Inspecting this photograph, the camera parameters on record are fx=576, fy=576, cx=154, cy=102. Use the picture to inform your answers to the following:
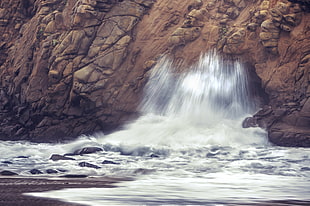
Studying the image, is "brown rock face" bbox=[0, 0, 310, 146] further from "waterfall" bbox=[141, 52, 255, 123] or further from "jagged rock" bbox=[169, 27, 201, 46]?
"waterfall" bbox=[141, 52, 255, 123]

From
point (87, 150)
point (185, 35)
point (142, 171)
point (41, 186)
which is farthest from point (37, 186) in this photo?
point (185, 35)

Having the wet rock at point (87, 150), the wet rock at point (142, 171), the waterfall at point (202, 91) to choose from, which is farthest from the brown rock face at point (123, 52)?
the wet rock at point (142, 171)

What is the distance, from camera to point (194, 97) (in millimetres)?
22469

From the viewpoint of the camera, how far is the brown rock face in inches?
842

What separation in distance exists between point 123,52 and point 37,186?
1212cm

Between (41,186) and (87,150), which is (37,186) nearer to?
(41,186)

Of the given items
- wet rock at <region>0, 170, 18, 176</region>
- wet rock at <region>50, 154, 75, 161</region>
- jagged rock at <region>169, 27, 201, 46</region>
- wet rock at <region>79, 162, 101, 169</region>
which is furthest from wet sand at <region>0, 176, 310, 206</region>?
jagged rock at <region>169, 27, 201, 46</region>

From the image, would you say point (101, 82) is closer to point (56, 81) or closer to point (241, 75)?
point (56, 81)

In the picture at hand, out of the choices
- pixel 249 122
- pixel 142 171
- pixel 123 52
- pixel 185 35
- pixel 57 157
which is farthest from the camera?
pixel 123 52

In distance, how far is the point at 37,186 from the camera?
516 inches

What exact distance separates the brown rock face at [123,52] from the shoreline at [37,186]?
844 centimetres

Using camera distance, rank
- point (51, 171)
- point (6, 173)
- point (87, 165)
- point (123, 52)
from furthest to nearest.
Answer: point (123, 52), point (87, 165), point (51, 171), point (6, 173)

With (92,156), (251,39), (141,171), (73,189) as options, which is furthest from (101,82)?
(73,189)

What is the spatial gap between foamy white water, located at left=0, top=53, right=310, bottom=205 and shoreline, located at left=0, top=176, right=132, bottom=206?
51cm
